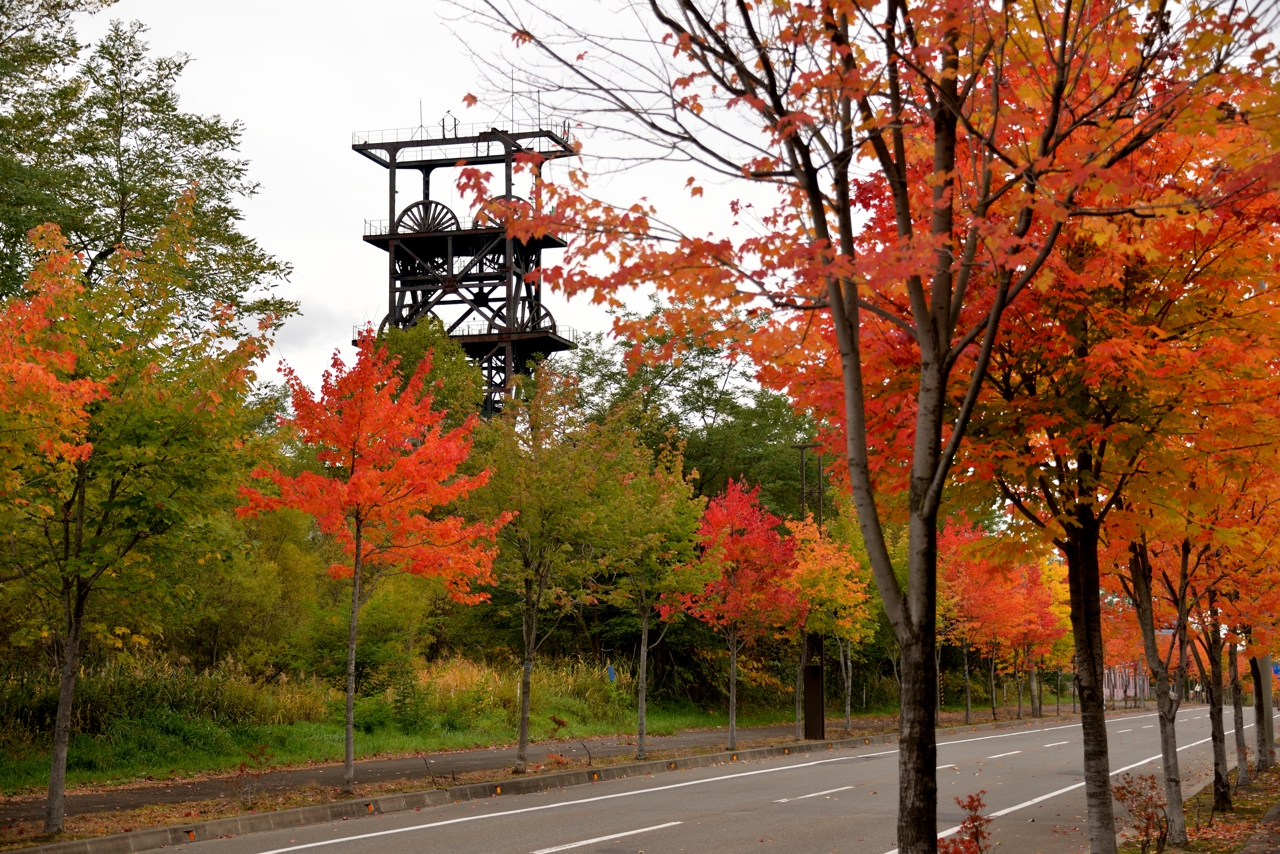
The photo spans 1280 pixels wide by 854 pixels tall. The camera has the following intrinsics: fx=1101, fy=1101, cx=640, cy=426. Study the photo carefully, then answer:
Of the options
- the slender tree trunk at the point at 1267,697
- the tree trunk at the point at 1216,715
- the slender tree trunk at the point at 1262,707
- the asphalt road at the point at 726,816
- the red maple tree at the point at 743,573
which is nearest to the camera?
the asphalt road at the point at 726,816

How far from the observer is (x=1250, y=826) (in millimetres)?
13008

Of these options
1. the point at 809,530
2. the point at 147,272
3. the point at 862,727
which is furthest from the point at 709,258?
the point at 862,727

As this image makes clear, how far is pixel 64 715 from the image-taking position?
39.5ft

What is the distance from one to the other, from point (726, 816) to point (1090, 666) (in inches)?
266

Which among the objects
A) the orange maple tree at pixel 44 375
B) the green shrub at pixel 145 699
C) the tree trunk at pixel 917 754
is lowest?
the green shrub at pixel 145 699

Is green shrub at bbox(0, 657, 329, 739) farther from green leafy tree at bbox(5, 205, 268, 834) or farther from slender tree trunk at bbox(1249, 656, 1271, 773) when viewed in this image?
slender tree trunk at bbox(1249, 656, 1271, 773)

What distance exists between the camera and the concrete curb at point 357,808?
1137cm

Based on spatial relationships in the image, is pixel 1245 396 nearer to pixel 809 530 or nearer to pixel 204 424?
pixel 204 424

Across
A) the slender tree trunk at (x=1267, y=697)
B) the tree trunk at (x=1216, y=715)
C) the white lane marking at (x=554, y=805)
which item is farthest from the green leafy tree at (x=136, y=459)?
the slender tree trunk at (x=1267, y=697)

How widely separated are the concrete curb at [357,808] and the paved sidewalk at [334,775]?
2.76ft

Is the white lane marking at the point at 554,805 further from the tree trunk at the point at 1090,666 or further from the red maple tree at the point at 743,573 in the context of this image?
the tree trunk at the point at 1090,666

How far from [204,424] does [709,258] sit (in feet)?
28.2

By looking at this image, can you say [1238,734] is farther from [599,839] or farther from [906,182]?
[906,182]

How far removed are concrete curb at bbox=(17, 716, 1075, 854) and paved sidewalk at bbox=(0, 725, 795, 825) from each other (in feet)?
2.76
